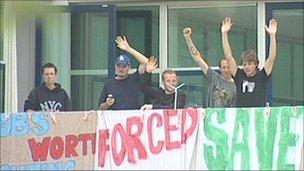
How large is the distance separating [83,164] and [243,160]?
1527 millimetres

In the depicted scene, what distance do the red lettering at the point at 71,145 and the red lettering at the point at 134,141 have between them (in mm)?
504

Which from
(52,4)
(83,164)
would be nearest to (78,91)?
(83,164)

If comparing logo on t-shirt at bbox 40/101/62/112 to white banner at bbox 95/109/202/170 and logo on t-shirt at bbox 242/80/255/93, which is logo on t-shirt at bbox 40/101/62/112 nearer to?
white banner at bbox 95/109/202/170

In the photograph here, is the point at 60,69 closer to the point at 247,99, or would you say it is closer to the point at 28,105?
the point at 28,105

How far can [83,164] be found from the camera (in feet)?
28.0

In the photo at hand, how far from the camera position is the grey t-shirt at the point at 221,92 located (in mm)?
8945

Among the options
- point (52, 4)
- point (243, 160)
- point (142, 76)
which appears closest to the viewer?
point (52, 4)

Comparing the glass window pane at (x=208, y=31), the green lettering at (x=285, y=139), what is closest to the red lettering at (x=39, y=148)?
the green lettering at (x=285, y=139)

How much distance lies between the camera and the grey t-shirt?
29.3 ft

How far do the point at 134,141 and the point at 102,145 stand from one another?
1.05ft

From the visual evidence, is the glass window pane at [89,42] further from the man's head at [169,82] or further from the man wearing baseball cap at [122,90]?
the man's head at [169,82]

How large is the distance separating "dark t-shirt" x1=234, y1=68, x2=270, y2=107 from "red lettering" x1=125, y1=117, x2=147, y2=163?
3.68 ft

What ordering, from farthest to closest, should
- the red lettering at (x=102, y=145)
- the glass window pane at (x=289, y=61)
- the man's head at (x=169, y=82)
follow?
the glass window pane at (x=289, y=61) → the man's head at (x=169, y=82) → the red lettering at (x=102, y=145)

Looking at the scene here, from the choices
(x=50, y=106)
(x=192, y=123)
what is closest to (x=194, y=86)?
(x=50, y=106)
